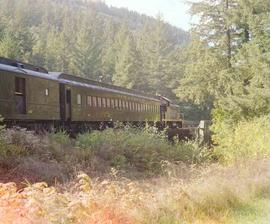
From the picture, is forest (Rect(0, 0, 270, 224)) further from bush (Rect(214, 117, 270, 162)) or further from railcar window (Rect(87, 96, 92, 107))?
railcar window (Rect(87, 96, 92, 107))

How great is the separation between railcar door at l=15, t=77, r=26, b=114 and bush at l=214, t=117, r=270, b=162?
8.45 metres

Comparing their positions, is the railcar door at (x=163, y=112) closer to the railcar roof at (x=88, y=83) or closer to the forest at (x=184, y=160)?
the forest at (x=184, y=160)

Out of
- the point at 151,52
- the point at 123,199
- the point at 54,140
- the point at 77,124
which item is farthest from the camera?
the point at 151,52

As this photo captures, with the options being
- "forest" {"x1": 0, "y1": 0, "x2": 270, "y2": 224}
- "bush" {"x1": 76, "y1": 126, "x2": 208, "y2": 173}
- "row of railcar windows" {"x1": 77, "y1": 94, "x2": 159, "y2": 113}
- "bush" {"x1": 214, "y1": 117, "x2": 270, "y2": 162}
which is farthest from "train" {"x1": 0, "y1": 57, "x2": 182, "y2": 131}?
"bush" {"x1": 214, "y1": 117, "x2": 270, "y2": 162}

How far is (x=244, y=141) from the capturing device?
25062 mm

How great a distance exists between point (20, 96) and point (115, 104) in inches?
501

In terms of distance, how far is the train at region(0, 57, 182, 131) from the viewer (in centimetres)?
1792

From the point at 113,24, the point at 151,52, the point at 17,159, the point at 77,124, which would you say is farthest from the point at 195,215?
the point at 113,24

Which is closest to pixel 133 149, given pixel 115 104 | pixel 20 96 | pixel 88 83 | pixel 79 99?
pixel 79 99

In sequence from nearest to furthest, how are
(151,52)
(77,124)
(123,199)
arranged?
1. (123,199)
2. (77,124)
3. (151,52)

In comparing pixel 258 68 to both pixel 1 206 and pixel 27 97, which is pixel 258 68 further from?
pixel 1 206

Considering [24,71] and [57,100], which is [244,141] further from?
[24,71]

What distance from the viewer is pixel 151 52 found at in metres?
81.5

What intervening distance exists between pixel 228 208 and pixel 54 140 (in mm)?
9512
